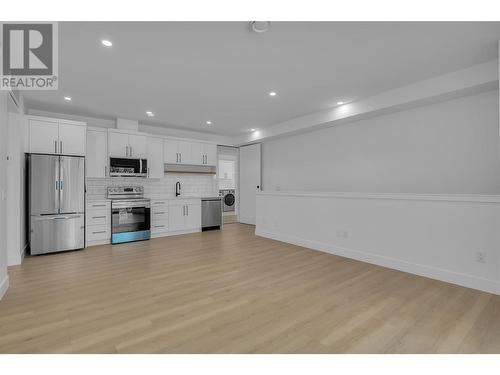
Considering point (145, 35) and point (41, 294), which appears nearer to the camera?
point (145, 35)

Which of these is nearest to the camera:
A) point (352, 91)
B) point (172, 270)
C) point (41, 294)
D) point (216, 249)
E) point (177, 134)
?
point (41, 294)

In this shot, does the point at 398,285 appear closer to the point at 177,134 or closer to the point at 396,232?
the point at 396,232

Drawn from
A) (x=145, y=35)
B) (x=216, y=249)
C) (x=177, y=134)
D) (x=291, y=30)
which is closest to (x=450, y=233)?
(x=291, y=30)

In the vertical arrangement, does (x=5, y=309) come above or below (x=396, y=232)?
below

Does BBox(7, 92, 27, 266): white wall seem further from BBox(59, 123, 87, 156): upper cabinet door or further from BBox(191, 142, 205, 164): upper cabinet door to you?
BBox(191, 142, 205, 164): upper cabinet door

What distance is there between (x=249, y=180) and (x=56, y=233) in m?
4.87

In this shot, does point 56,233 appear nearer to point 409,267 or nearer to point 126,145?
point 126,145

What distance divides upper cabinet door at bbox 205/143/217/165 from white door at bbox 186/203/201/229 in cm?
130

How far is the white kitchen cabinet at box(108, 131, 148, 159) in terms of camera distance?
527cm

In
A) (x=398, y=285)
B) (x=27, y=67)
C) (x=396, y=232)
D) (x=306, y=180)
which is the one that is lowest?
(x=398, y=285)

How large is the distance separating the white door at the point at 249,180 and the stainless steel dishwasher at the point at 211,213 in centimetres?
117

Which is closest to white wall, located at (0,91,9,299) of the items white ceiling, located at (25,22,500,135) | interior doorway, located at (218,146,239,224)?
white ceiling, located at (25,22,500,135)

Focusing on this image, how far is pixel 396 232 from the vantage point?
11.8ft

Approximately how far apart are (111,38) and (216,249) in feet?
11.5
